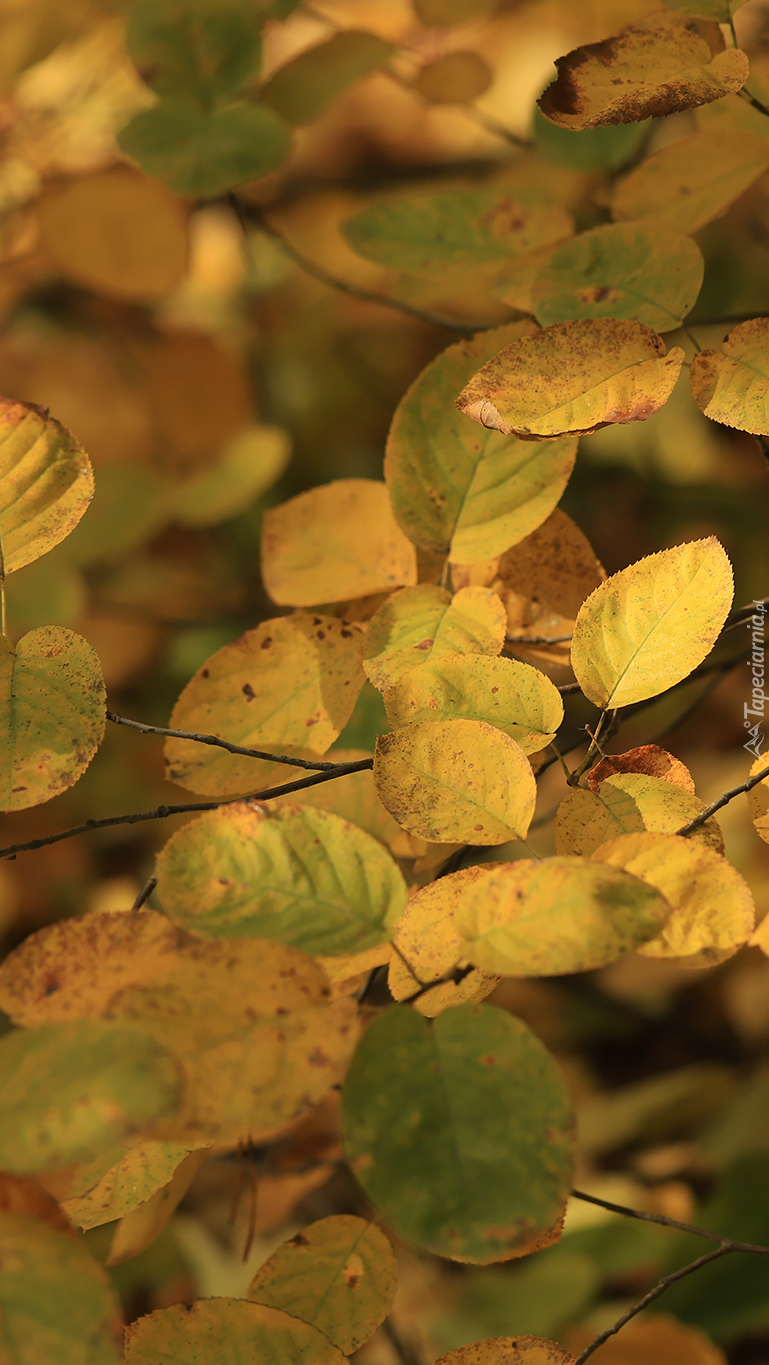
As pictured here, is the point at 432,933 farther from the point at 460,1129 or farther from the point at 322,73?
the point at 322,73

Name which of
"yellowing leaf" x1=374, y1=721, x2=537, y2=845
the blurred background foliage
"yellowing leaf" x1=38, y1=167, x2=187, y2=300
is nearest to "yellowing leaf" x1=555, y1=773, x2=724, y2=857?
"yellowing leaf" x1=374, y1=721, x2=537, y2=845

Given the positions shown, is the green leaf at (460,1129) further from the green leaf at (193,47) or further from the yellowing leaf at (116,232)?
the yellowing leaf at (116,232)

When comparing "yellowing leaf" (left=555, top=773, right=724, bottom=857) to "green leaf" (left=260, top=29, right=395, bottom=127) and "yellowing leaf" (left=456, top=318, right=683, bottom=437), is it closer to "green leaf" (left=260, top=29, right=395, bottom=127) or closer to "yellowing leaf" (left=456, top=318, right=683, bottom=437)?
"yellowing leaf" (left=456, top=318, right=683, bottom=437)

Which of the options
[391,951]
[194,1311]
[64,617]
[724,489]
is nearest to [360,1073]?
[391,951]

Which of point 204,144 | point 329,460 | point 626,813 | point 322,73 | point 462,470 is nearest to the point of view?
point 626,813

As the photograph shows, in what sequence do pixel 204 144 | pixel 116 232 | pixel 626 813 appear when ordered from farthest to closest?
pixel 116 232
pixel 204 144
pixel 626 813

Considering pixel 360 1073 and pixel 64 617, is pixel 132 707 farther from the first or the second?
pixel 360 1073

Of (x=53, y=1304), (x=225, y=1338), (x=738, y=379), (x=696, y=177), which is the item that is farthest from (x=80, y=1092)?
(x=696, y=177)

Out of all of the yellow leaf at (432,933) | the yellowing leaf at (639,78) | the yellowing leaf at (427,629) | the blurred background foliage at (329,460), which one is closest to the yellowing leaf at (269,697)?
the yellowing leaf at (427,629)
